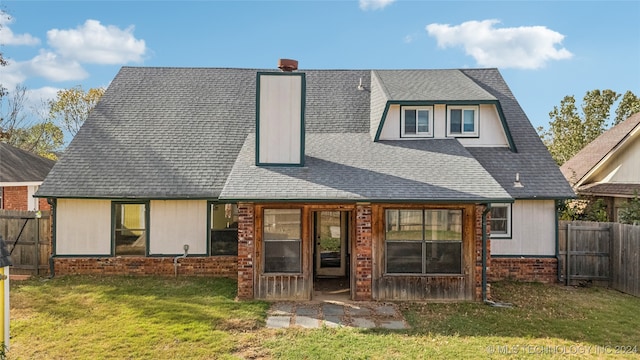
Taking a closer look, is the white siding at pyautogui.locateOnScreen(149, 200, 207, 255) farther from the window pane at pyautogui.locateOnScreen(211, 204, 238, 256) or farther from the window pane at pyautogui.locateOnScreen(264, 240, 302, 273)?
the window pane at pyautogui.locateOnScreen(264, 240, 302, 273)

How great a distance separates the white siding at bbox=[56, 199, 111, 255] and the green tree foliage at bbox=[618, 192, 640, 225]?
15.4 metres

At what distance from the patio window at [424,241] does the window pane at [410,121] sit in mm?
3788

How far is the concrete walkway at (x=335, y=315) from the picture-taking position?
750cm

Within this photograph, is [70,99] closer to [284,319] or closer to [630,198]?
[284,319]

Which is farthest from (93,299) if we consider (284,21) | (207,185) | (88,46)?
(88,46)

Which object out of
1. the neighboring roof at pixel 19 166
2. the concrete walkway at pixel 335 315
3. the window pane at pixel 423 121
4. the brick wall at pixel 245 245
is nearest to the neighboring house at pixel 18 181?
the neighboring roof at pixel 19 166

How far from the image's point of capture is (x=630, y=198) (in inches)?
527

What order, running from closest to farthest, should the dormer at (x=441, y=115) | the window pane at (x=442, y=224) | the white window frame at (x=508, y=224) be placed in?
the window pane at (x=442, y=224) < the white window frame at (x=508, y=224) < the dormer at (x=441, y=115)

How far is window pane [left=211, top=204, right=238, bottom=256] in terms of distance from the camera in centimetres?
1123

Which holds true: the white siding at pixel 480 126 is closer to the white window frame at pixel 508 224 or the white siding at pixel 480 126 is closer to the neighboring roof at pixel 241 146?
the neighboring roof at pixel 241 146

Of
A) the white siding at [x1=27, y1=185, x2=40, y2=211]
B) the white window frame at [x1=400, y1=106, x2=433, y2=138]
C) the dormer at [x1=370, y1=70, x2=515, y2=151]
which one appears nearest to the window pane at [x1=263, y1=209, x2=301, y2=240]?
the dormer at [x1=370, y1=70, x2=515, y2=151]

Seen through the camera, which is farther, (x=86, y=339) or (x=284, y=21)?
(x=284, y=21)

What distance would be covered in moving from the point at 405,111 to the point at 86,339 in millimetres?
9813

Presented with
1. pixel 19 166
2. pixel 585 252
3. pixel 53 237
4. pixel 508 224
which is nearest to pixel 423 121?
pixel 508 224
